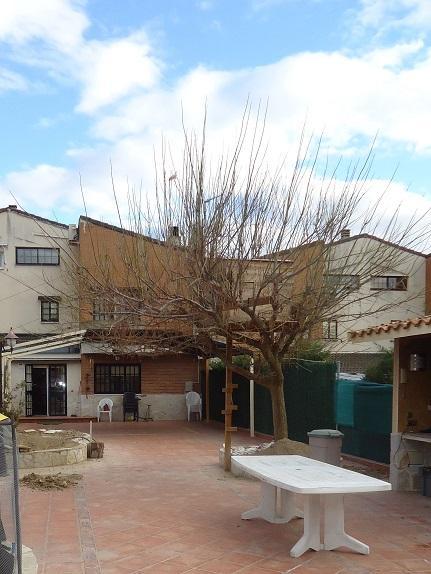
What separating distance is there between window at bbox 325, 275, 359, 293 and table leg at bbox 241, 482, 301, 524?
3.67 m

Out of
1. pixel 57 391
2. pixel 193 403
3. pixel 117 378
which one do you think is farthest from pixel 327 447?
pixel 57 391

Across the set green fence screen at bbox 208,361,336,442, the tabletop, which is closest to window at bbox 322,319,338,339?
green fence screen at bbox 208,361,336,442

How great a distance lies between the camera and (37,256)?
2405 centimetres

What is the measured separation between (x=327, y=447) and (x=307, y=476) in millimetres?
4030

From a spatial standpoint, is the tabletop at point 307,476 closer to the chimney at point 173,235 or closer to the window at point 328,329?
the chimney at point 173,235

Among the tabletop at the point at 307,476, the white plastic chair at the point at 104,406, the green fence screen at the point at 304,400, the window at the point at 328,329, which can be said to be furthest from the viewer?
the white plastic chair at the point at 104,406

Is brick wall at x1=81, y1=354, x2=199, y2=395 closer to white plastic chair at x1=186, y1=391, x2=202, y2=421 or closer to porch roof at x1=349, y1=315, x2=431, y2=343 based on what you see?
white plastic chair at x1=186, y1=391, x2=202, y2=421

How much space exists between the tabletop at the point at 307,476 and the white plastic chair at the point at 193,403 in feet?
48.6

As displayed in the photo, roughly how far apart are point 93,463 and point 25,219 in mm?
14042

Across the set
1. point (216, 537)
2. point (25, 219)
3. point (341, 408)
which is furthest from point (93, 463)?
point (25, 219)

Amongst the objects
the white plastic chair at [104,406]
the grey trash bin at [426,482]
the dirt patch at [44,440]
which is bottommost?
the white plastic chair at [104,406]

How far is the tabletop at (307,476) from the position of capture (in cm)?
582

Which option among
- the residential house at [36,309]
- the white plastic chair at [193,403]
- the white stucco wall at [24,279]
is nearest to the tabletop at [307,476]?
the white plastic chair at [193,403]

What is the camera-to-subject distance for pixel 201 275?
9.14m
